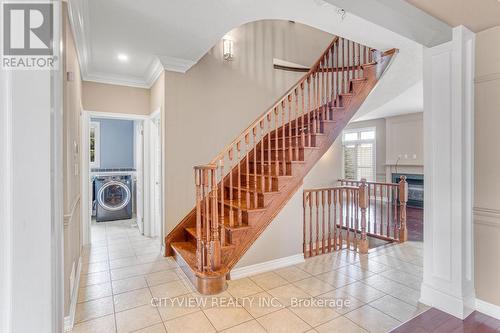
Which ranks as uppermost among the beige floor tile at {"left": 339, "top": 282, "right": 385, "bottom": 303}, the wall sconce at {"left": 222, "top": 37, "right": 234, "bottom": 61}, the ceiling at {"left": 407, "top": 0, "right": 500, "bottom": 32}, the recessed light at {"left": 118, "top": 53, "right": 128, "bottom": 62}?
the wall sconce at {"left": 222, "top": 37, "right": 234, "bottom": 61}

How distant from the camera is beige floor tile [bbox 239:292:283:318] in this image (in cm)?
237

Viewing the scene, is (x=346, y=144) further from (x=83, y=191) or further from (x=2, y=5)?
(x=2, y=5)

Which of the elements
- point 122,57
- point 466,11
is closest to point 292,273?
point 466,11

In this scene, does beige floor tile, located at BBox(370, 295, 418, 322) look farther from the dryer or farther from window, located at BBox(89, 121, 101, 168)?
window, located at BBox(89, 121, 101, 168)

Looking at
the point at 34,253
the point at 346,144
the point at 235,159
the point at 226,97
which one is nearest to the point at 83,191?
the point at 235,159

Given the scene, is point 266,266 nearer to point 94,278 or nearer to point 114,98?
point 94,278

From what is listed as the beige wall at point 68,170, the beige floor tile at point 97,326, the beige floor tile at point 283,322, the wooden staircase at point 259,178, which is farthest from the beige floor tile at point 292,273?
the beige wall at point 68,170

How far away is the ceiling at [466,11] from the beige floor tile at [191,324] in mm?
2940

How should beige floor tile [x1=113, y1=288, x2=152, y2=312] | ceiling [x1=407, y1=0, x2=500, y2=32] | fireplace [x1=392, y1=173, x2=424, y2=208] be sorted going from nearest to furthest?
ceiling [x1=407, y1=0, x2=500, y2=32]
beige floor tile [x1=113, y1=288, x2=152, y2=312]
fireplace [x1=392, y1=173, x2=424, y2=208]

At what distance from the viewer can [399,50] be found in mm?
3367

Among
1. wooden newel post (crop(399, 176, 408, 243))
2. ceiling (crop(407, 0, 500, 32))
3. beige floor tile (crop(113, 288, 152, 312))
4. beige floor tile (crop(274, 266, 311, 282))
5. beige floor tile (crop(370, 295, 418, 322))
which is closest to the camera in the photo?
ceiling (crop(407, 0, 500, 32))

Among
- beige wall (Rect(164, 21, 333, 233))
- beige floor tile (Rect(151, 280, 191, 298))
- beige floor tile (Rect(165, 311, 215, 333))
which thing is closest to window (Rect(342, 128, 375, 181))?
beige wall (Rect(164, 21, 333, 233))

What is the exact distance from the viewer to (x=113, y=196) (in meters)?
5.93

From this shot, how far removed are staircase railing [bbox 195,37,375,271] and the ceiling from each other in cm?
172
